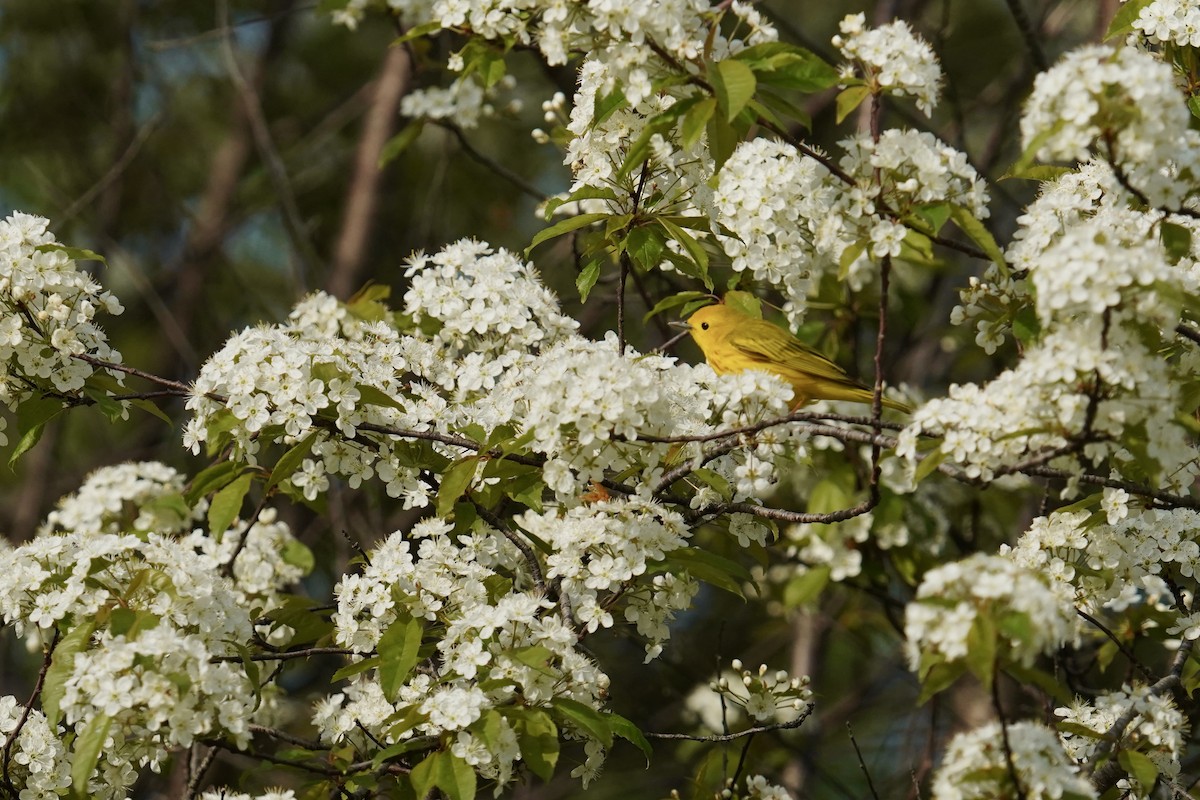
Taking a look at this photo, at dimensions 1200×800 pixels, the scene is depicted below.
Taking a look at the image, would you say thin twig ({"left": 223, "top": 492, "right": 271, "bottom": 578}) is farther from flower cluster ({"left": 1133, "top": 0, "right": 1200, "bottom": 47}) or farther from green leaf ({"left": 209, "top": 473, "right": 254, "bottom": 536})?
flower cluster ({"left": 1133, "top": 0, "right": 1200, "bottom": 47})

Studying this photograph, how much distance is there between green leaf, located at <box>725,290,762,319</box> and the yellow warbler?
0.81 metres

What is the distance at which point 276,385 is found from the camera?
11.0 ft

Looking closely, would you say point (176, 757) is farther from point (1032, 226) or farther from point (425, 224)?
point (1032, 226)

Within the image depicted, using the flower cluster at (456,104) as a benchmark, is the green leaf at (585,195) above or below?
below

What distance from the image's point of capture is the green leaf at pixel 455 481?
3.24 metres

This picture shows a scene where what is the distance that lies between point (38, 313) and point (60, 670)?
1.06 m

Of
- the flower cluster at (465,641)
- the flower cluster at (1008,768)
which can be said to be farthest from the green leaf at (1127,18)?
the flower cluster at (465,641)

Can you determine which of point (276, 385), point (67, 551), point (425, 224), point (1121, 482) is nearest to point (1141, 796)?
point (1121, 482)

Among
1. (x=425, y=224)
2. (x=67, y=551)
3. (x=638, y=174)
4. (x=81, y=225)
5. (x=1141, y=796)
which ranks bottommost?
(x=1141, y=796)

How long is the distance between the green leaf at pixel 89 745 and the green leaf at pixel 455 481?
3.03ft

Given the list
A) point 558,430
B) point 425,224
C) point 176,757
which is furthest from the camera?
Answer: point 425,224

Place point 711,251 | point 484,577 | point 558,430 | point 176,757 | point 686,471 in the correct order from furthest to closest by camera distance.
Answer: point 176,757
point 711,251
point 484,577
point 686,471
point 558,430

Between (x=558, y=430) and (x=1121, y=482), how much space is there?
139 cm

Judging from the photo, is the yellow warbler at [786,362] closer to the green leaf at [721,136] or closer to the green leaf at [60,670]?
the green leaf at [721,136]
